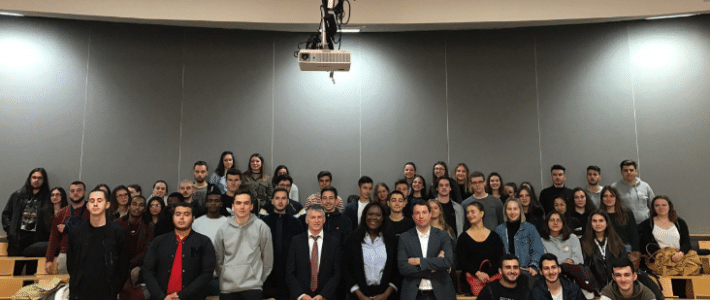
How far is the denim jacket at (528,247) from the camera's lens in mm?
4893

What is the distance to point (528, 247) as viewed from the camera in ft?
16.3

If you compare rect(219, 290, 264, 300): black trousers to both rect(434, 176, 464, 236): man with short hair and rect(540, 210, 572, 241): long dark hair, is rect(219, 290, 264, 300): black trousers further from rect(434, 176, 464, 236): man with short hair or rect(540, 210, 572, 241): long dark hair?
rect(540, 210, 572, 241): long dark hair

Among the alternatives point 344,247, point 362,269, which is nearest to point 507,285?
point 362,269

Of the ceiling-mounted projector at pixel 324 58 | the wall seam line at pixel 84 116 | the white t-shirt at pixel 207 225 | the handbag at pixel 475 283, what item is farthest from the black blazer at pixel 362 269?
the wall seam line at pixel 84 116

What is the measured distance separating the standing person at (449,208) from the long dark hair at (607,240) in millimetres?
1162

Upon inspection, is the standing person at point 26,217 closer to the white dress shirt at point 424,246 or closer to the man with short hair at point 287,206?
the man with short hair at point 287,206

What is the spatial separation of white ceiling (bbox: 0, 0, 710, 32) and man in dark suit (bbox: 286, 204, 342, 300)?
11.7 feet

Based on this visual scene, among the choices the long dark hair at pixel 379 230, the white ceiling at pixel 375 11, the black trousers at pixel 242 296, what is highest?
the white ceiling at pixel 375 11

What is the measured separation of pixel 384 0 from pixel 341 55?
8.23 feet

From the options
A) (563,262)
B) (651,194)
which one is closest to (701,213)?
(651,194)

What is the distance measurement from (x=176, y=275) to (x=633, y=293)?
3.37 meters

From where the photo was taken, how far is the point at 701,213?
23.6 feet

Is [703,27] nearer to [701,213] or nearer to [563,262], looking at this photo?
[701,213]

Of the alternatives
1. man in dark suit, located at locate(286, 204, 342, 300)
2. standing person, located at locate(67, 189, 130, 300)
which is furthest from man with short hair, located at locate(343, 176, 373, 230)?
standing person, located at locate(67, 189, 130, 300)
